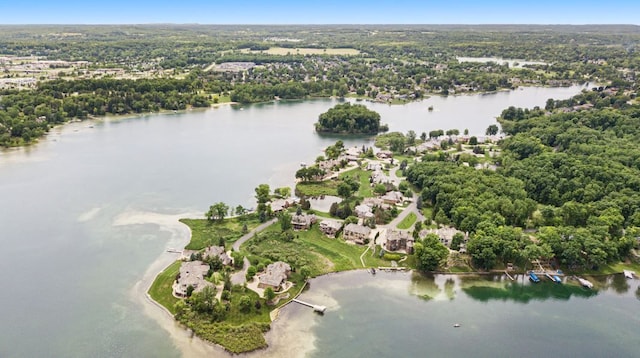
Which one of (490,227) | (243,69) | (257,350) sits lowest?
(257,350)

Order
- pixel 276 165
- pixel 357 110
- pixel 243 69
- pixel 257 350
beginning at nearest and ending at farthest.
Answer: pixel 257 350, pixel 276 165, pixel 357 110, pixel 243 69

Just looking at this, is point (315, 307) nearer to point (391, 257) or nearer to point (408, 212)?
point (391, 257)

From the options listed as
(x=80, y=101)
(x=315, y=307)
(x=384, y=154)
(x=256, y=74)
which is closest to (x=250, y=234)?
(x=315, y=307)

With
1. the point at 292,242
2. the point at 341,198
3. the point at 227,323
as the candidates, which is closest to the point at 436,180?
the point at 341,198

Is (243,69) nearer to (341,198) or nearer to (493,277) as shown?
(341,198)

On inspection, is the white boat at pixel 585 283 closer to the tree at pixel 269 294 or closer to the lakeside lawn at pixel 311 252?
the lakeside lawn at pixel 311 252

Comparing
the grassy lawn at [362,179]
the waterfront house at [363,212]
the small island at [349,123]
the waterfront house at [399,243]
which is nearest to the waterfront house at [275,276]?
the waterfront house at [399,243]

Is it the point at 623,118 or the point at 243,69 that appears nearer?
the point at 623,118
